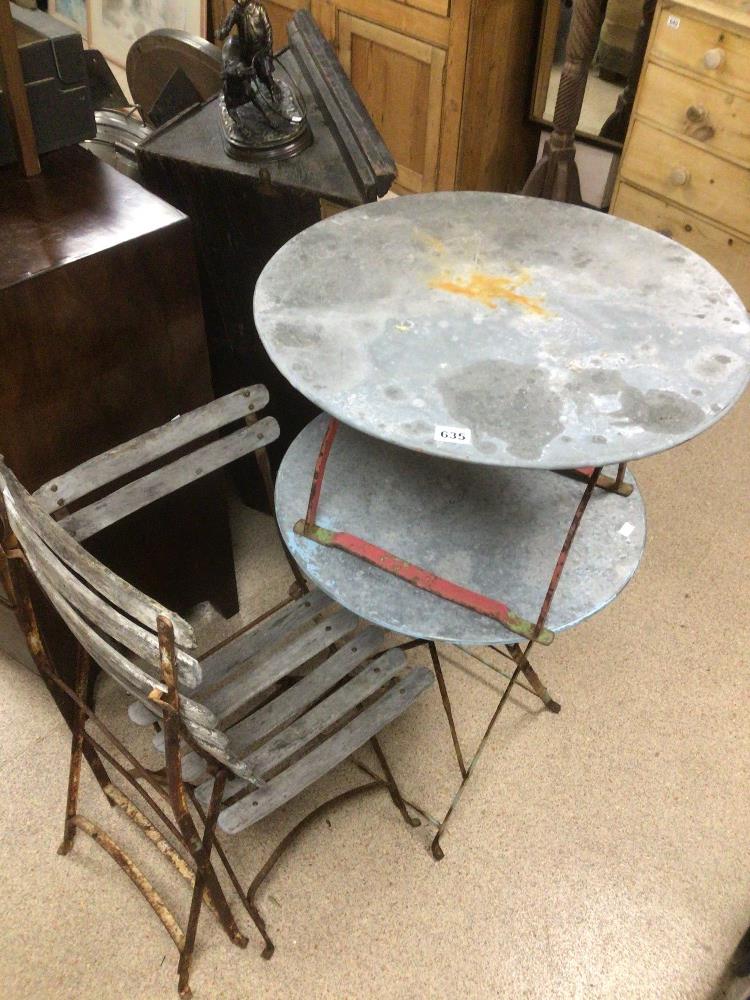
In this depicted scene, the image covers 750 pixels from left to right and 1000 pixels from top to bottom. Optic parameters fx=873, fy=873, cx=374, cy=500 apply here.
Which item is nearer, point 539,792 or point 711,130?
point 539,792

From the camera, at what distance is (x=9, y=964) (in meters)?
1.64

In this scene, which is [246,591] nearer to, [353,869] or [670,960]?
[353,869]

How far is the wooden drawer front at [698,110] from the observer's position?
264 cm

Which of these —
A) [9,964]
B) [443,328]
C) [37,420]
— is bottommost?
[9,964]

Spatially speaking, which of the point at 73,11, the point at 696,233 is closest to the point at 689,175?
the point at 696,233

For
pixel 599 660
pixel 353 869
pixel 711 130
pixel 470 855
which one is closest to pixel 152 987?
pixel 353 869

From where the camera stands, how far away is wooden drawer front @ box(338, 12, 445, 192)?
10.3 ft

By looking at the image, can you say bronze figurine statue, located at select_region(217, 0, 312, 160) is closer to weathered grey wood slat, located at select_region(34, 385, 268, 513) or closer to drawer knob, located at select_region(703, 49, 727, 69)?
weathered grey wood slat, located at select_region(34, 385, 268, 513)

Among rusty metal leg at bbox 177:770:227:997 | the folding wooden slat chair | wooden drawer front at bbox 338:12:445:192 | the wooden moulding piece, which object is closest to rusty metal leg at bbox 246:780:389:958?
the folding wooden slat chair

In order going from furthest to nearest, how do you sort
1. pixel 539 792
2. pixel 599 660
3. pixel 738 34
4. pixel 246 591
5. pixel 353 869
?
1. pixel 738 34
2. pixel 246 591
3. pixel 599 660
4. pixel 539 792
5. pixel 353 869

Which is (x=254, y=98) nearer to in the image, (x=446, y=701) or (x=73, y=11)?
(x=446, y=701)

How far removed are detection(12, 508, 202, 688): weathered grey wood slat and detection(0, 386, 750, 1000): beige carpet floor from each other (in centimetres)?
84

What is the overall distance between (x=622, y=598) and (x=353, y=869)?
99 cm

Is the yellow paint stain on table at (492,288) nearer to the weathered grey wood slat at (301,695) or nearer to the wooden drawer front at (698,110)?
the weathered grey wood slat at (301,695)
